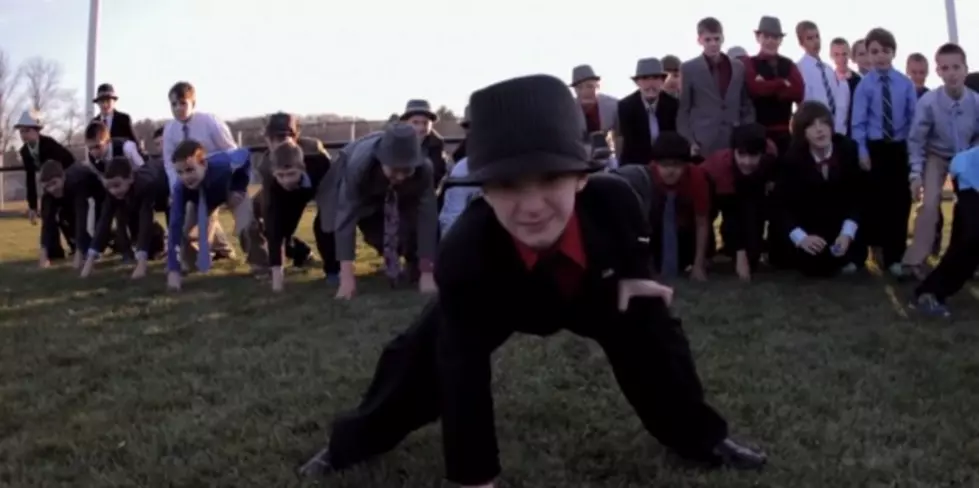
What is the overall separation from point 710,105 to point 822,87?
1.05 metres

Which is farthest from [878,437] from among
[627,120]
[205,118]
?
[205,118]

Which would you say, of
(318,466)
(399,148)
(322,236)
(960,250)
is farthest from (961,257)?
(322,236)

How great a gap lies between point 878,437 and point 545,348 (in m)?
1.80

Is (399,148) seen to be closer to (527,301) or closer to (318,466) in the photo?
(318,466)

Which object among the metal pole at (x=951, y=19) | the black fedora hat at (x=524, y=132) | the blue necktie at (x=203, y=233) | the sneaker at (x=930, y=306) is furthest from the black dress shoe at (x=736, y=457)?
the metal pole at (x=951, y=19)

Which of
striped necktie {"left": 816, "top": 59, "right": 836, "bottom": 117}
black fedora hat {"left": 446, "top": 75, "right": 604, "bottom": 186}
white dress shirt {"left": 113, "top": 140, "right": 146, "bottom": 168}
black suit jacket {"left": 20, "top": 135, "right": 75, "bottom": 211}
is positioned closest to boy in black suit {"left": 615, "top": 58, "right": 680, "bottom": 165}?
striped necktie {"left": 816, "top": 59, "right": 836, "bottom": 117}

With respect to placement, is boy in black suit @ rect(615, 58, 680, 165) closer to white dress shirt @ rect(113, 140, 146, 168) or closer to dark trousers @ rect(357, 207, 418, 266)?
dark trousers @ rect(357, 207, 418, 266)

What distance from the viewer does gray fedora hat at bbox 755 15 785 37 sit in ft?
27.1

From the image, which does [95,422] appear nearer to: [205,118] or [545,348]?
[545,348]

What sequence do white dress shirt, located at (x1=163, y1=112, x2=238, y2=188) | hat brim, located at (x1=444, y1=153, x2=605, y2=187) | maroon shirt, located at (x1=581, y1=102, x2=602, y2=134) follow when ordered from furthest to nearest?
white dress shirt, located at (x1=163, y1=112, x2=238, y2=188) < maroon shirt, located at (x1=581, y1=102, x2=602, y2=134) < hat brim, located at (x1=444, y1=153, x2=605, y2=187)

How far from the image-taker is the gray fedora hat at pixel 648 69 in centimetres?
868

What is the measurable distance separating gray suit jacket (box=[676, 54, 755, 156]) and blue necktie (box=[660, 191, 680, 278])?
810mm

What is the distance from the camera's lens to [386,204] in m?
7.84

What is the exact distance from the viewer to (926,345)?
511 centimetres
